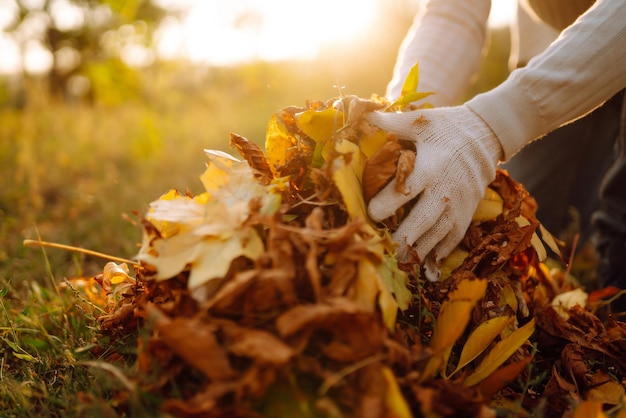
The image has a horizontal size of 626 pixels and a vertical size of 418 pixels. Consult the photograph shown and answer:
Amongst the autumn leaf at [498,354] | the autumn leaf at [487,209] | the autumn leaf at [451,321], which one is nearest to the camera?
the autumn leaf at [451,321]

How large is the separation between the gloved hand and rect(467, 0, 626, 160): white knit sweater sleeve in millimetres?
101

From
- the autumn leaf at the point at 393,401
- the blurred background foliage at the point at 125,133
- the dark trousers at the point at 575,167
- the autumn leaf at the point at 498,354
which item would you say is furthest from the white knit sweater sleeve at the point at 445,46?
the autumn leaf at the point at 393,401

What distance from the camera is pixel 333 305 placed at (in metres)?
0.90

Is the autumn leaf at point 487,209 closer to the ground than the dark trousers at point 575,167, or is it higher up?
higher up

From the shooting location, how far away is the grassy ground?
51.0 inches

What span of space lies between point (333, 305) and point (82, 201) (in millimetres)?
3477

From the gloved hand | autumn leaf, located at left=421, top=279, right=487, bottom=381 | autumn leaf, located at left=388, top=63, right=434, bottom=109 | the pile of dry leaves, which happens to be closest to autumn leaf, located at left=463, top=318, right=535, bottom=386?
the pile of dry leaves

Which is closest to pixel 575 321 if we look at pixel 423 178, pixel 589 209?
pixel 423 178

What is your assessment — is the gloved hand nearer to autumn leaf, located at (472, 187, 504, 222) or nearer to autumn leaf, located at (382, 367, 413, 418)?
autumn leaf, located at (472, 187, 504, 222)

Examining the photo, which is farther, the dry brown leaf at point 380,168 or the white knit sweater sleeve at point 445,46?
the white knit sweater sleeve at point 445,46

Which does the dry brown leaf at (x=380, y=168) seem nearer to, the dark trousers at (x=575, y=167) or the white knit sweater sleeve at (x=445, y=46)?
the white knit sweater sleeve at (x=445, y=46)

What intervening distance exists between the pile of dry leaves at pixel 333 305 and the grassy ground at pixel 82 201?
16 centimetres

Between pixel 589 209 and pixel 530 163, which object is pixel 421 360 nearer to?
pixel 530 163

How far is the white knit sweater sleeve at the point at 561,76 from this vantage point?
1.49m
